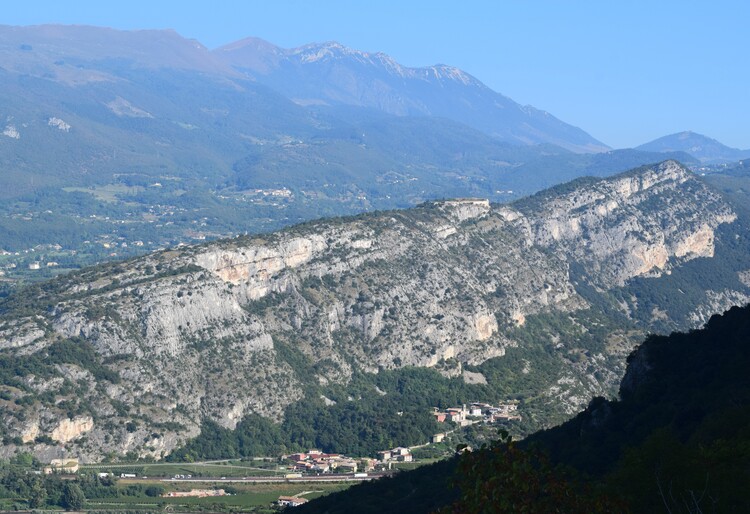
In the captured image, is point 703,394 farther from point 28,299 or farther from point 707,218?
point 707,218

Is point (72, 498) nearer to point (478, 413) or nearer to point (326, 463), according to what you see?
point (326, 463)

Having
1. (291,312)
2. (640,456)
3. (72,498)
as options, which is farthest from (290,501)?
(640,456)

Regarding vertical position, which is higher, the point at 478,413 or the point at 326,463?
the point at 478,413

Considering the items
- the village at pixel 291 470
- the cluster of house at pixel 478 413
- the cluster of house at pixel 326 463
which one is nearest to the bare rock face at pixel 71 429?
the village at pixel 291 470

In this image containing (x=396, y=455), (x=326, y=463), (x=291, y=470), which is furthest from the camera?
(x=396, y=455)

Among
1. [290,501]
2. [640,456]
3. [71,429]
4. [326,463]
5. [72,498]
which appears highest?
[640,456]

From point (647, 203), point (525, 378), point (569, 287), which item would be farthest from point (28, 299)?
point (647, 203)
